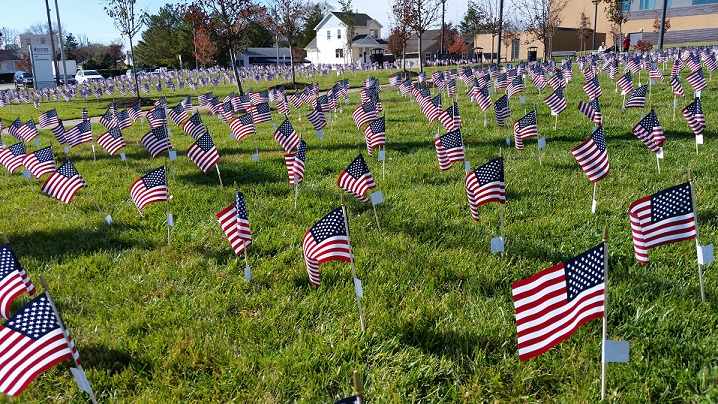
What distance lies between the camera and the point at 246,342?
4105mm

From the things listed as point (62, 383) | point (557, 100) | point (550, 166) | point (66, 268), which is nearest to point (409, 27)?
point (557, 100)

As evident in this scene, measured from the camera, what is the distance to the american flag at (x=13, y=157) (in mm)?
9148

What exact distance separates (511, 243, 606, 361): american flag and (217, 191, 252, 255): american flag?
2.87 meters

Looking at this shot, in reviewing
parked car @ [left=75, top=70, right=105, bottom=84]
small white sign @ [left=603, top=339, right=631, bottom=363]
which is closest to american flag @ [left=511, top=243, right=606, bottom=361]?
small white sign @ [left=603, top=339, right=631, bottom=363]

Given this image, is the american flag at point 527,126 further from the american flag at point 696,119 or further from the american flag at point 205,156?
the american flag at point 205,156

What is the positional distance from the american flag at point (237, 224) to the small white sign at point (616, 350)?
3366mm

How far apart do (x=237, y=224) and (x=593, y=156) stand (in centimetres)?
430

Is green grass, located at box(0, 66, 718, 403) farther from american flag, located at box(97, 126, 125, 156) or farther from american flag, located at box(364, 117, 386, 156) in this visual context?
american flag, located at box(97, 126, 125, 156)

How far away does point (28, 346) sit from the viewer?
3000 mm

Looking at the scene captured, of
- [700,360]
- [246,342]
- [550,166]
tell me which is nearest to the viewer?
[700,360]

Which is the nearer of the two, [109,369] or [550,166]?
[109,369]

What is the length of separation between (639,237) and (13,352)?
4556 millimetres

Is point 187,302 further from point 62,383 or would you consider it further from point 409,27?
point 409,27

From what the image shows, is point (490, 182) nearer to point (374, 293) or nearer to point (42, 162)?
point (374, 293)
